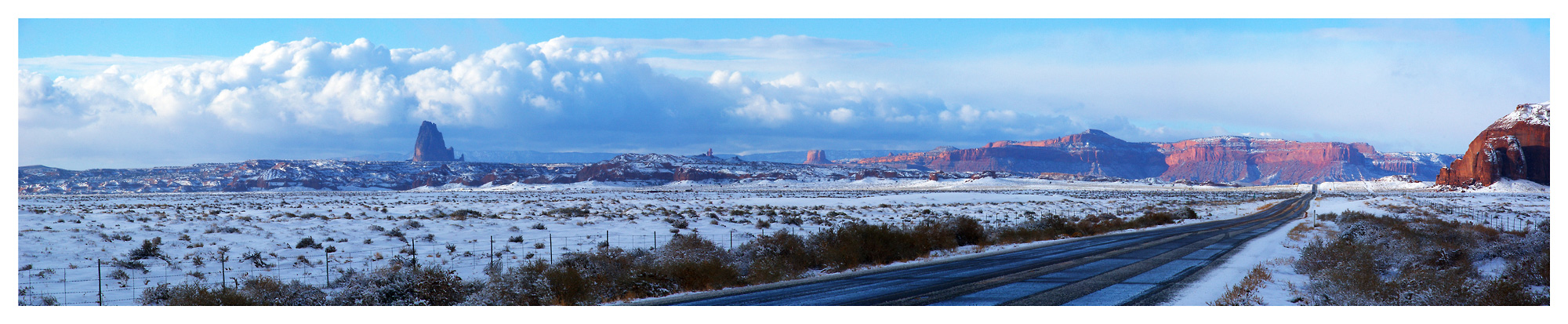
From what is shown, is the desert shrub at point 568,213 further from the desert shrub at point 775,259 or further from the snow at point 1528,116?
the snow at point 1528,116

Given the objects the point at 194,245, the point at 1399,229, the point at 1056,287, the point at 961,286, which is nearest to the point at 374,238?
the point at 194,245

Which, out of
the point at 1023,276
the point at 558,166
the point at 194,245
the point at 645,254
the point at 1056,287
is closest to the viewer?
the point at 1056,287

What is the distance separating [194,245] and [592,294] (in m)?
15.2

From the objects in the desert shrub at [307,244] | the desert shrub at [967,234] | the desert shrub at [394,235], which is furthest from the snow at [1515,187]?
the desert shrub at [307,244]

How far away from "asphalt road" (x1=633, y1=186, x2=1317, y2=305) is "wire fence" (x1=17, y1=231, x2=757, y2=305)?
5189 millimetres

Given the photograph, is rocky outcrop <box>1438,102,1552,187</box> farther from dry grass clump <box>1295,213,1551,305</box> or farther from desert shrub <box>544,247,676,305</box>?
desert shrub <box>544,247,676,305</box>

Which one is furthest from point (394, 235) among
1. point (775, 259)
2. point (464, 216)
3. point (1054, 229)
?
point (1054, 229)

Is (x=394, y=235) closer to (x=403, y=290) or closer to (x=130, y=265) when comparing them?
(x=130, y=265)

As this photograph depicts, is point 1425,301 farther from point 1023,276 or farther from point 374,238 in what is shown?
point 374,238

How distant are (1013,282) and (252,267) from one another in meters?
17.6

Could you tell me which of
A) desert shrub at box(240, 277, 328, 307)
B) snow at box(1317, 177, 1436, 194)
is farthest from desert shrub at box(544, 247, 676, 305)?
snow at box(1317, 177, 1436, 194)

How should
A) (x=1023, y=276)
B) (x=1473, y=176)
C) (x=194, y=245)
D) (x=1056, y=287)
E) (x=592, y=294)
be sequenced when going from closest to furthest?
(x=592, y=294) → (x=1056, y=287) → (x=1023, y=276) → (x=194, y=245) → (x=1473, y=176)

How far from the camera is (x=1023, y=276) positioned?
16812 millimetres

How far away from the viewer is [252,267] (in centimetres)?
1895
